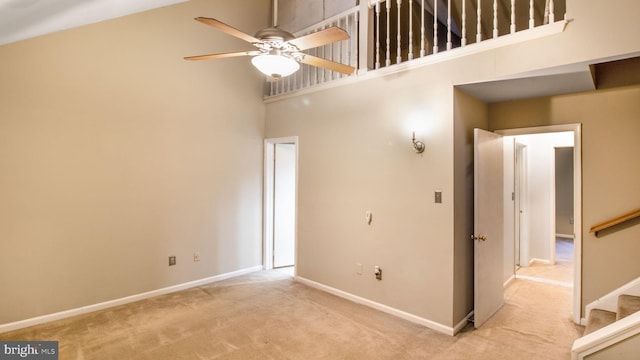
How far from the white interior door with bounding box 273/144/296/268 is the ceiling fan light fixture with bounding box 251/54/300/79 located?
2818mm

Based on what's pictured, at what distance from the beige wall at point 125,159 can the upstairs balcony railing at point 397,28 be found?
3.69ft

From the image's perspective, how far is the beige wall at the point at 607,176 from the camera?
3006 millimetres

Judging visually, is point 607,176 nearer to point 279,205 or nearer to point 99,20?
point 279,205

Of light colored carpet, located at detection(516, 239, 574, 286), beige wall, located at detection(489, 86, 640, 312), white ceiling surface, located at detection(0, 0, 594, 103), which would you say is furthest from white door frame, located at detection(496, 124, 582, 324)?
light colored carpet, located at detection(516, 239, 574, 286)

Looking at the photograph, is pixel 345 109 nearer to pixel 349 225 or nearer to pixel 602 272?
pixel 349 225

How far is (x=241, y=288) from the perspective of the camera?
425 cm

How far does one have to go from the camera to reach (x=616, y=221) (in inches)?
119

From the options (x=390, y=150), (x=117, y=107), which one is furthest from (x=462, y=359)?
(x=117, y=107)

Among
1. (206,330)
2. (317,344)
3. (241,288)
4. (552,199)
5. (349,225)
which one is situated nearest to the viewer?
(317,344)

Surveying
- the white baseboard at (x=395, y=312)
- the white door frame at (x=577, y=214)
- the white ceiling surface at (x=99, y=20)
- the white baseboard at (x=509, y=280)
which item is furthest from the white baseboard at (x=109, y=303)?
the white door frame at (x=577, y=214)

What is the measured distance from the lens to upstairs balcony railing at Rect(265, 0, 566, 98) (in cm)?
347

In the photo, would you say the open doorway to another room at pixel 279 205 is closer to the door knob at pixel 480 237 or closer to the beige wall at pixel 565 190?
the door knob at pixel 480 237

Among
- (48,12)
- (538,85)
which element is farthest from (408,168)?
(48,12)

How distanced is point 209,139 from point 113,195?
1.33 m
